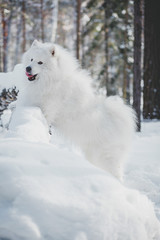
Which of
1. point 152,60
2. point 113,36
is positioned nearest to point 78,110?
point 152,60

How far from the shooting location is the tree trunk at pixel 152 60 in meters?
8.74

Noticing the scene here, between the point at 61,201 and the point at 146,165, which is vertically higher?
the point at 61,201

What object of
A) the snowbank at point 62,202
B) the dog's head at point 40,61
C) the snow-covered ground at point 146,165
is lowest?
the snow-covered ground at point 146,165

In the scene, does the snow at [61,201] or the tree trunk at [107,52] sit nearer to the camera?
the snow at [61,201]

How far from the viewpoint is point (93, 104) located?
13.8ft

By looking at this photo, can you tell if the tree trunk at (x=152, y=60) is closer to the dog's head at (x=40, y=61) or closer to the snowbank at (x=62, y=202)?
the dog's head at (x=40, y=61)

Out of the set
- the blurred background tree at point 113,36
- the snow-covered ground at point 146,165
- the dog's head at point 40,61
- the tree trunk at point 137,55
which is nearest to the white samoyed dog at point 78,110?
the dog's head at point 40,61

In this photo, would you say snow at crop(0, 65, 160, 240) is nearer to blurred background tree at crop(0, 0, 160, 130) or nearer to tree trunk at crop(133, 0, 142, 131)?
blurred background tree at crop(0, 0, 160, 130)

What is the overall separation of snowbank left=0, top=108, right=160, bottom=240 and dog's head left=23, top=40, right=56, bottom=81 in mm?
2177

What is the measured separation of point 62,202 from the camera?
5.16ft

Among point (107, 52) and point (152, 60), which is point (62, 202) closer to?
point (152, 60)

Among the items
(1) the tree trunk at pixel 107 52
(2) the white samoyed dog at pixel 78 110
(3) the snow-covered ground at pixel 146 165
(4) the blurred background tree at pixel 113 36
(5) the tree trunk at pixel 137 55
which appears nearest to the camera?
(2) the white samoyed dog at pixel 78 110

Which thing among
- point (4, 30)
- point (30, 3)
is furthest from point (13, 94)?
point (30, 3)

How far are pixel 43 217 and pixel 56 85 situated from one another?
2.85 meters
